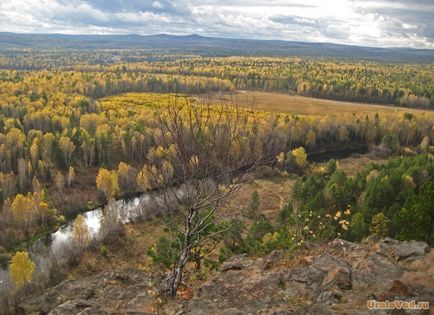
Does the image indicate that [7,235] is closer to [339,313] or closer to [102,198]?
[102,198]

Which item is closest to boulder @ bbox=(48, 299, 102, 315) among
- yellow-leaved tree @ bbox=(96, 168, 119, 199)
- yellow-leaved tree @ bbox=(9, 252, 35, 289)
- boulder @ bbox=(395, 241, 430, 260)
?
boulder @ bbox=(395, 241, 430, 260)

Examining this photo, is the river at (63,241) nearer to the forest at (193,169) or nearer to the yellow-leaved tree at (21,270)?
the forest at (193,169)

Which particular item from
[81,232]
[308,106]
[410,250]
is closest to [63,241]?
[81,232]

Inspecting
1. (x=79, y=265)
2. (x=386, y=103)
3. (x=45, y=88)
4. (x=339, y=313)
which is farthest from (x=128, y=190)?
(x=386, y=103)

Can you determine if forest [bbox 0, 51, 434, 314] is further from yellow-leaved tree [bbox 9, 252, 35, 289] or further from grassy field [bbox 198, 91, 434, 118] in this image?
grassy field [bbox 198, 91, 434, 118]

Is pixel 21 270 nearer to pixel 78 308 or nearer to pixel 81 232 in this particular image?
pixel 81 232

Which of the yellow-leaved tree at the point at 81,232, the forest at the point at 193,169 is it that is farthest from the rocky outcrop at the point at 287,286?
the yellow-leaved tree at the point at 81,232
